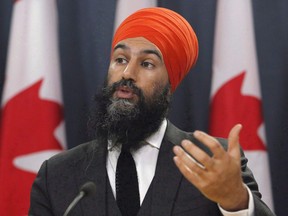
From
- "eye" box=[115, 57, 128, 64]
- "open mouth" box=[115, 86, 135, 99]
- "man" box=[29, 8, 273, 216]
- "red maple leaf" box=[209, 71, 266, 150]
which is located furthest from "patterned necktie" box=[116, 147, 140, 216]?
"red maple leaf" box=[209, 71, 266, 150]

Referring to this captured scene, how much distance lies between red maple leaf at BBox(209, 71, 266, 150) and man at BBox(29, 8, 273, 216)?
432 millimetres

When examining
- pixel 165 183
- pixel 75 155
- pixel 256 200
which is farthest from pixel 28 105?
pixel 256 200

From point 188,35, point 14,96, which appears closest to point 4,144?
point 14,96

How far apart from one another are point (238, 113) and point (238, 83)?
0.11 meters

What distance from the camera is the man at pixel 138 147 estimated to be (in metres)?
1.49

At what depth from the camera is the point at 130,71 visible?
158 cm

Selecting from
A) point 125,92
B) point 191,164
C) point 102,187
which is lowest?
point 102,187

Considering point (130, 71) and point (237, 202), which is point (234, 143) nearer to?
point (237, 202)

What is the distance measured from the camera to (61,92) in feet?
7.25

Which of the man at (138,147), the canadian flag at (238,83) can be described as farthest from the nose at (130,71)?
the canadian flag at (238,83)

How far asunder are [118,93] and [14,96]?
0.73 meters

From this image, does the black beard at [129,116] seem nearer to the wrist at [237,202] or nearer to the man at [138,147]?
the man at [138,147]

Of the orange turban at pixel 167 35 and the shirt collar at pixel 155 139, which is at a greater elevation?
the orange turban at pixel 167 35

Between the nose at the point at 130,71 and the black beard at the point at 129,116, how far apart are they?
0.01m
